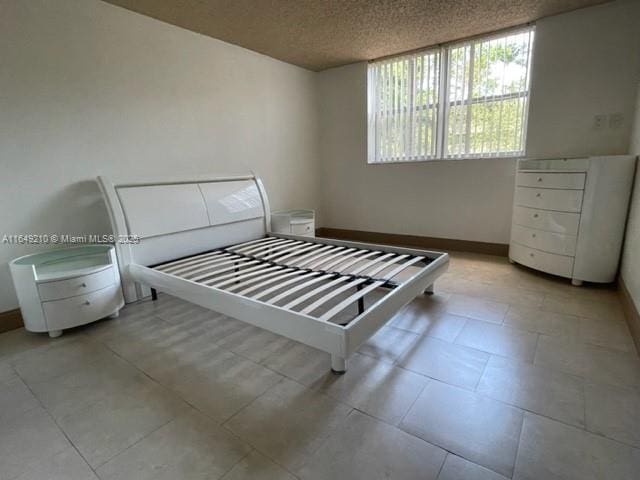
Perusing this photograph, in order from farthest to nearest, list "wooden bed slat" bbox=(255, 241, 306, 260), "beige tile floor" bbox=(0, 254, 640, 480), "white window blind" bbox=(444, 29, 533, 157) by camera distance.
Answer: "white window blind" bbox=(444, 29, 533, 157) → "wooden bed slat" bbox=(255, 241, 306, 260) → "beige tile floor" bbox=(0, 254, 640, 480)

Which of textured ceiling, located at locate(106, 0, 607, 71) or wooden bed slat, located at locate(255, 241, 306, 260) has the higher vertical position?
textured ceiling, located at locate(106, 0, 607, 71)

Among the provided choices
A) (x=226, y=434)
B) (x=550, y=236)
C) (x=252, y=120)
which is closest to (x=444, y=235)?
(x=550, y=236)

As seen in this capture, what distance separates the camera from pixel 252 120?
12.0 ft

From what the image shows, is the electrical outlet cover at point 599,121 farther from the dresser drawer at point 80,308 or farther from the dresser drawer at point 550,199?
the dresser drawer at point 80,308

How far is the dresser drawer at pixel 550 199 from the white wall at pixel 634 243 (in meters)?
0.32

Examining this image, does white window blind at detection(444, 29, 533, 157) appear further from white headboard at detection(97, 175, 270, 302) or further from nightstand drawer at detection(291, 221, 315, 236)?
white headboard at detection(97, 175, 270, 302)

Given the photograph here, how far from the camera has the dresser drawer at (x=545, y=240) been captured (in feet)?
8.51

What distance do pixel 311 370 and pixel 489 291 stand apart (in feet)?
5.51

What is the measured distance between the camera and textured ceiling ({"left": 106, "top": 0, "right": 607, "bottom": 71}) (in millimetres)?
2527

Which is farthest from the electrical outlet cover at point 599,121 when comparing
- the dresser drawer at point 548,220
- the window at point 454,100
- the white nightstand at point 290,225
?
the white nightstand at point 290,225

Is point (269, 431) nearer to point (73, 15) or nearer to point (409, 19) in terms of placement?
point (73, 15)

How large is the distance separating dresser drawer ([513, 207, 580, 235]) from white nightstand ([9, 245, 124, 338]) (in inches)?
132

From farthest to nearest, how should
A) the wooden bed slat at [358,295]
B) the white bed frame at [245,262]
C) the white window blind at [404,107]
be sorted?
1. the white window blind at [404,107]
2. the white bed frame at [245,262]
3. the wooden bed slat at [358,295]

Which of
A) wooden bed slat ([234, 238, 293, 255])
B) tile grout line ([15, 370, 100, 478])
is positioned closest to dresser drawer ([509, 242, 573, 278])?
wooden bed slat ([234, 238, 293, 255])
